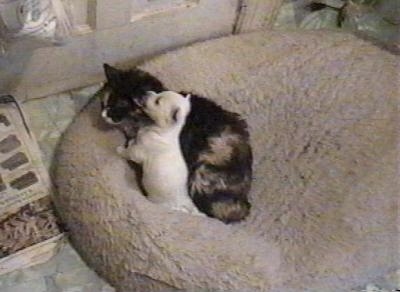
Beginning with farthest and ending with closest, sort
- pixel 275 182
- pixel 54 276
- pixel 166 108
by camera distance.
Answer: pixel 275 182 → pixel 54 276 → pixel 166 108

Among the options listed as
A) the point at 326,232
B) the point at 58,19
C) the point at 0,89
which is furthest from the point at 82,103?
the point at 326,232

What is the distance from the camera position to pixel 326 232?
4.40 feet

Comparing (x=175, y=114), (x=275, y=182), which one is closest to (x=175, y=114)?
(x=175, y=114)

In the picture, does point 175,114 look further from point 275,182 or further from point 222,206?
point 275,182

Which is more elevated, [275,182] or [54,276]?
[275,182]

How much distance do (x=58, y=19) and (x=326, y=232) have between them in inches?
26.4

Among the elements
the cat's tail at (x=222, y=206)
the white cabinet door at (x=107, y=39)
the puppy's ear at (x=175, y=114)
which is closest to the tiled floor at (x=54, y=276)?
the white cabinet door at (x=107, y=39)

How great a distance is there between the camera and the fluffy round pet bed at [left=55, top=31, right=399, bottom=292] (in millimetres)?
1248

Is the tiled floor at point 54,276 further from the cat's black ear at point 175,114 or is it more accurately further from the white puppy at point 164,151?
the cat's black ear at point 175,114

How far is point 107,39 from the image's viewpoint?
1.51 metres

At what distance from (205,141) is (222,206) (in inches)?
5.5

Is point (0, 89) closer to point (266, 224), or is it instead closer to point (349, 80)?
point (266, 224)

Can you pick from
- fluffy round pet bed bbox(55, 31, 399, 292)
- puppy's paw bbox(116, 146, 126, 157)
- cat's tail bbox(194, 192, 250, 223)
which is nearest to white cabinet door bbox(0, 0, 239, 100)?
fluffy round pet bed bbox(55, 31, 399, 292)

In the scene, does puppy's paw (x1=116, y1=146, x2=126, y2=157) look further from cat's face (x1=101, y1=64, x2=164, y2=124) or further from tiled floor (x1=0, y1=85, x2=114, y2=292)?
tiled floor (x1=0, y1=85, x2=114, y2=292)
